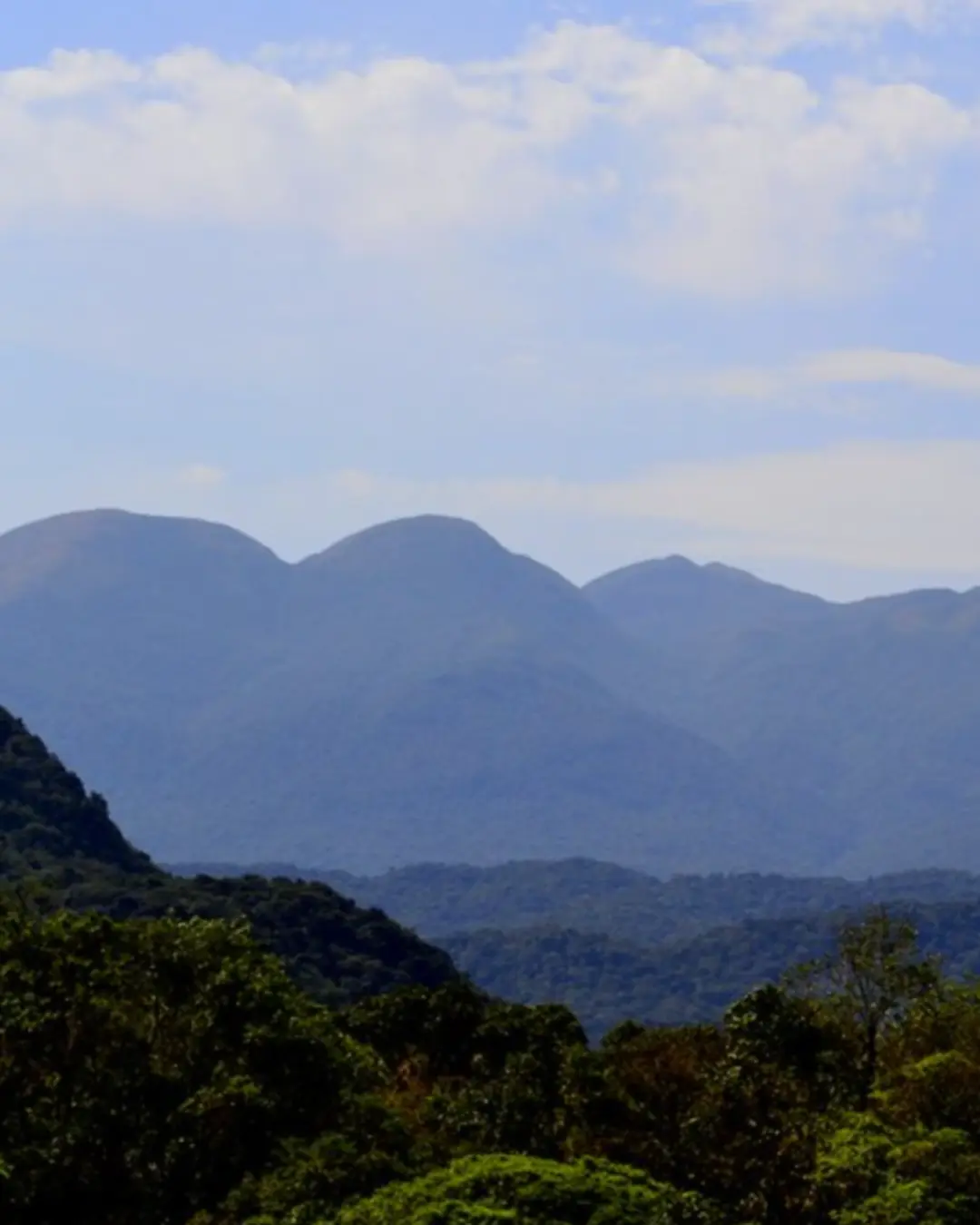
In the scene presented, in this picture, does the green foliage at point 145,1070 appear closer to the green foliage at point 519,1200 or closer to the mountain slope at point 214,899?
the green foliage at point 519,1200

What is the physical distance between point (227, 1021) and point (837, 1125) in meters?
11.9

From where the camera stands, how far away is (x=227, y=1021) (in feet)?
133

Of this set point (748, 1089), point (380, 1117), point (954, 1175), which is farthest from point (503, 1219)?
point (748, 1089)

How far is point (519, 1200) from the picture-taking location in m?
33.6

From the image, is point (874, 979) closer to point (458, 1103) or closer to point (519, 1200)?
point (458, 1103)

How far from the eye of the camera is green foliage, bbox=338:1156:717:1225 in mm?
32906

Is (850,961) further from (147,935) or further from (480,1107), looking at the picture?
(147,935)

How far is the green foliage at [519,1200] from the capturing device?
32.9 meters

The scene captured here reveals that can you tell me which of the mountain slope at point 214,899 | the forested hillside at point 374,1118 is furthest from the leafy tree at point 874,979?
the mountain slope at point 214,899

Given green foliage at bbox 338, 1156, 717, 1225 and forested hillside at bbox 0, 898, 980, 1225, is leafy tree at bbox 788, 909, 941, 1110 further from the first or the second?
green foliage at bbox 338, 1156, 717, 1225

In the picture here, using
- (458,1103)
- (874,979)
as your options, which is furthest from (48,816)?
(458,1103)

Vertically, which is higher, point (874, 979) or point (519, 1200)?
point (874, 979)

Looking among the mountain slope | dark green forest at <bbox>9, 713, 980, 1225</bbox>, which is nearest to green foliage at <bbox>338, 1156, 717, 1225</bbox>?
dark green forest at <bbox>9, 713, 980, 1225</bbox>

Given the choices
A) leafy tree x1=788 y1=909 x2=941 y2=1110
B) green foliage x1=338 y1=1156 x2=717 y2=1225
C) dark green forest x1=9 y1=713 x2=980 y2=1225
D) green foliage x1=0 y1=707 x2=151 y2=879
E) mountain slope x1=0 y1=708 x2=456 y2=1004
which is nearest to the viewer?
green foliage x1=338 y1=1156 x2=717 y2=1225
